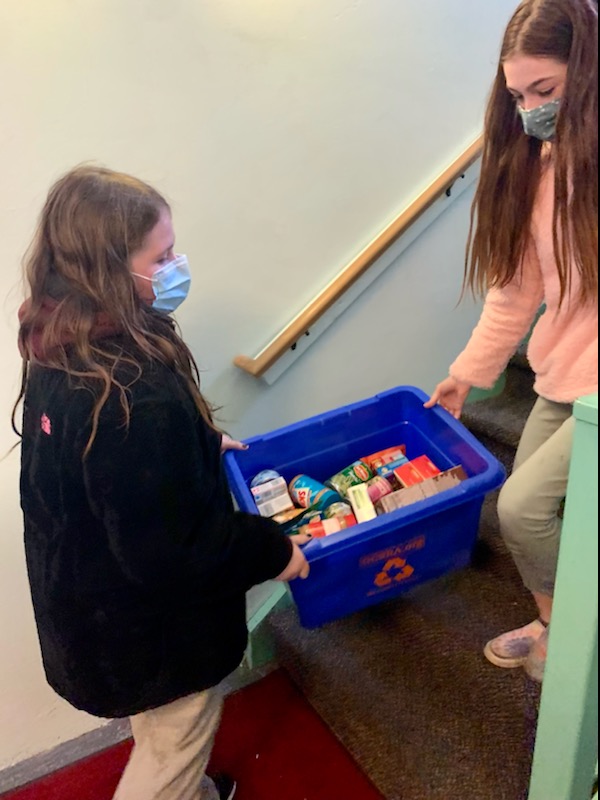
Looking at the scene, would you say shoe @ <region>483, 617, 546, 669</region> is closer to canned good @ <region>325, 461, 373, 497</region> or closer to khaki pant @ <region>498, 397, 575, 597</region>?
khaki pant @ <region>498, 397, 575, 597</region>

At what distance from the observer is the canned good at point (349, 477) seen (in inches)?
57.1

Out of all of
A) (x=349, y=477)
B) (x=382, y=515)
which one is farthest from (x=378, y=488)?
(x=382, y=515)

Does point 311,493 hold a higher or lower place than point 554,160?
lower

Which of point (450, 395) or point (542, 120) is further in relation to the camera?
point (450, 395)

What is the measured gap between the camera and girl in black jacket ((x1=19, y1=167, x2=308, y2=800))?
94cm

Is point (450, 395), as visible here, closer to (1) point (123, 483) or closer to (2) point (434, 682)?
(2) point (434, 682)

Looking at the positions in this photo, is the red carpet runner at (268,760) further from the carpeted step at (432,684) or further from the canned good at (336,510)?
the canned good at (336,510)

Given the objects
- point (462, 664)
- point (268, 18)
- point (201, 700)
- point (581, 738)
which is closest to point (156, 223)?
point (268, 18)

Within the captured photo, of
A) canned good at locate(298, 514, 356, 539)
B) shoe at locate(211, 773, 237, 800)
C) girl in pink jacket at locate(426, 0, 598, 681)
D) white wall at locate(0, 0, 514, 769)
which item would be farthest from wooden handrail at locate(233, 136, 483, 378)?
shoe at locate(211, 773, 237, 800)

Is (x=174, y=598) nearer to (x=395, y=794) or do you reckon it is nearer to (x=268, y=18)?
(x=395, y=794)

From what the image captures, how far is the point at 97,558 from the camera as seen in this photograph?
1001 mm

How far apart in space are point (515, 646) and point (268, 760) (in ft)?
2.12

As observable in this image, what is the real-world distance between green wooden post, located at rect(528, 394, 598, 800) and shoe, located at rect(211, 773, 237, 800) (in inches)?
29.6

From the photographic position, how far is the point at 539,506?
1.11 metres
